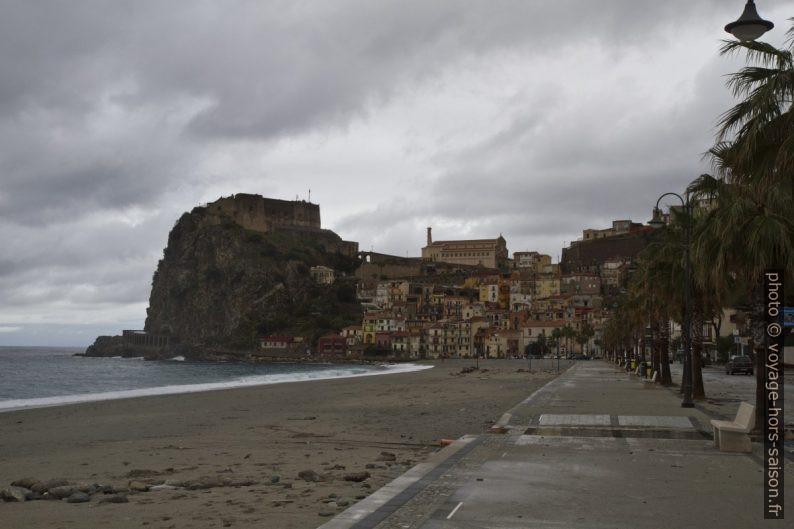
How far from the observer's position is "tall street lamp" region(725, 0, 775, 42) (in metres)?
9.31

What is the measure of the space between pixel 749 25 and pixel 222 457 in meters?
10.5

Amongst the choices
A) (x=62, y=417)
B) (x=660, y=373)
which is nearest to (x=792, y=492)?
(x=62, y=417)

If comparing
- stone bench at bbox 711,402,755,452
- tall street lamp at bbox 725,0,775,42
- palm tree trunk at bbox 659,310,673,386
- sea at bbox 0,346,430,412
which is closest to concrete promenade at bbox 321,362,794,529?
stone bench at bbox 711,402,755,452

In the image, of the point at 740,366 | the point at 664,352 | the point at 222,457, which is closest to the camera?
the point at 222,457

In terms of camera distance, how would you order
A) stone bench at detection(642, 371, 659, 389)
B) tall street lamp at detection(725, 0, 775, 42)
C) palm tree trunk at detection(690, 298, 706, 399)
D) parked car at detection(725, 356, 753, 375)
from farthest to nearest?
parked car at detection(725, 356, 753, 375) < stone bench at detection(642, 371, 659, 389) < palm tree trunk at detection(690, 298, 706, 399) < tall street lamp at detection(725, 0, 775, 42)

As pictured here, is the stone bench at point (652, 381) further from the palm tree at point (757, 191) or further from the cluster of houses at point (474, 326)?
the cluster of houses at point (474, 326)

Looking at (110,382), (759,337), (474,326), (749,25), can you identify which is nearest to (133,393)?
(110,382)

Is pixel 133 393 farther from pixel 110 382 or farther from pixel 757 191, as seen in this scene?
pixel 757 191

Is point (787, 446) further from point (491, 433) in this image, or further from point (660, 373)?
point (660, 373)

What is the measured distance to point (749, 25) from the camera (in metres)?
9.36

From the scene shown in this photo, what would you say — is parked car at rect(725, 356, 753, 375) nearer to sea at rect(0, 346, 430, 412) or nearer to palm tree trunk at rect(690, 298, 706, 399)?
palm tree trunk at rect(690, 298, 706, 399)

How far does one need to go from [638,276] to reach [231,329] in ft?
521

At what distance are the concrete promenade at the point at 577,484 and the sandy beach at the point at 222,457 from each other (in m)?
0.79

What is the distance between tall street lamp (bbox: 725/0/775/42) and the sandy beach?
23.2ft
